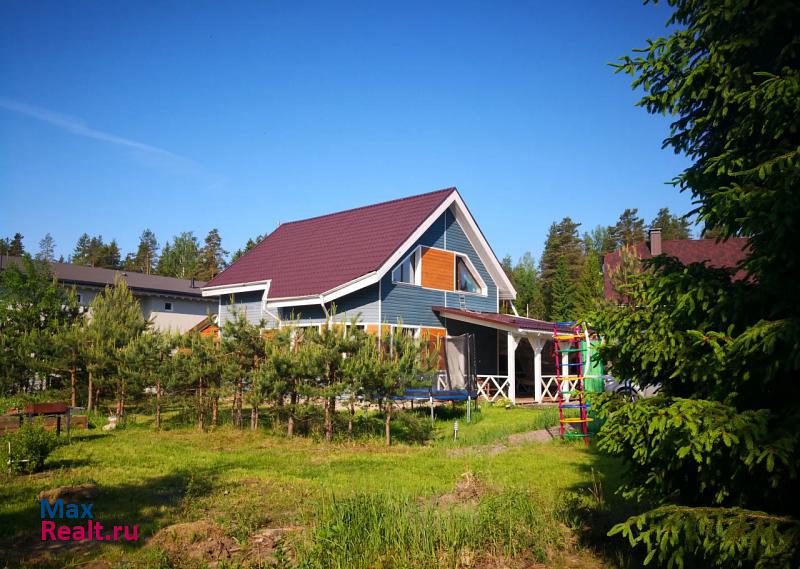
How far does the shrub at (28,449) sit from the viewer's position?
8.58 meters

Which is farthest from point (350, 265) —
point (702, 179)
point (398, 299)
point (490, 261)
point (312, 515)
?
point (702, 179)

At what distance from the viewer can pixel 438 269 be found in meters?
21.5

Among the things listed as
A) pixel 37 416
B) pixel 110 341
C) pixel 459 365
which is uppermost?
pixel 110 341

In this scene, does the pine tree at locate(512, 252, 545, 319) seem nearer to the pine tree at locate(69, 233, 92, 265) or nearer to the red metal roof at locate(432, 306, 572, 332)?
the red metal roof at locate(432, 306, 572, 332)

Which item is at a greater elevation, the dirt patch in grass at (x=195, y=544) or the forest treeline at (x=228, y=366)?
the forest treeline at (x=228, y=366)

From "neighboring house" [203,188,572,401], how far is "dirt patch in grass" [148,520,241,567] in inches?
427

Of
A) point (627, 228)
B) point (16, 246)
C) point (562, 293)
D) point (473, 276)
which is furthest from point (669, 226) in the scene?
point (16, 246)

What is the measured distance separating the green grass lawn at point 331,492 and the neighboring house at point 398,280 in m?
6.36

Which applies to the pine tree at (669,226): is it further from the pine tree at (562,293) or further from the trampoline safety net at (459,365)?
the trampoline safety net at (459,365)

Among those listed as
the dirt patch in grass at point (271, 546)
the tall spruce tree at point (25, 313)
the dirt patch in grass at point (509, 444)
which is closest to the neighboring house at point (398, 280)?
the tall spruce tree at point (25, 313)

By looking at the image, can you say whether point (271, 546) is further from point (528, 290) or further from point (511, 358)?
point (528, 290)

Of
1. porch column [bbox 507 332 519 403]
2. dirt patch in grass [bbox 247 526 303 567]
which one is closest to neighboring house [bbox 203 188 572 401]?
porch column [bbox 507 332 519 403]

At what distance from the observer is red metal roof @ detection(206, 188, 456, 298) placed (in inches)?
758

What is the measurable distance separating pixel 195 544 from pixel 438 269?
54.5 feet
